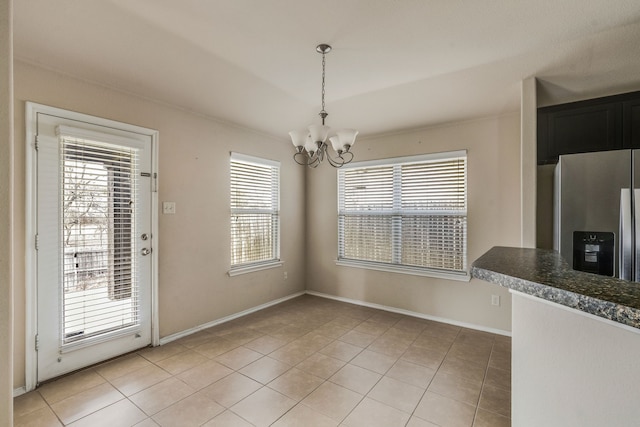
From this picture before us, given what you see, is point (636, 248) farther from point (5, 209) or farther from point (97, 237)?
point (97, 237)

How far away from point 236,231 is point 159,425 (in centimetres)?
233

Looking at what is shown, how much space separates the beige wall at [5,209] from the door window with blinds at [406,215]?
376cm

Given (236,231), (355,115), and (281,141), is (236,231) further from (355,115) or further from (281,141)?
(355,115)

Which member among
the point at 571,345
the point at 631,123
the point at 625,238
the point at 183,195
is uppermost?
the point at 631,123

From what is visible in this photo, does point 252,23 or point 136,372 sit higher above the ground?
point 252,23

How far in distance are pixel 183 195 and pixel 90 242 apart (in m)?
0.98

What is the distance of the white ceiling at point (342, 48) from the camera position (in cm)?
174

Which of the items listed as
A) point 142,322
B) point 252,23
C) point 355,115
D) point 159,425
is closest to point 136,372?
point 142,322

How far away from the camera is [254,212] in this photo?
4160 millimetres

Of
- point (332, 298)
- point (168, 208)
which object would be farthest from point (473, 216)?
point (168, 208)

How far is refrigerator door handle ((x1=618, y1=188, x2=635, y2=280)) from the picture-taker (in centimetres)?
206

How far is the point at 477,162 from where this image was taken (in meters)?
3.57

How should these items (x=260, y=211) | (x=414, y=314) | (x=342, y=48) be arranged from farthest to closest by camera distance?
(x=260, y=211)
(x=414, y=314)
(x=342, y=48)

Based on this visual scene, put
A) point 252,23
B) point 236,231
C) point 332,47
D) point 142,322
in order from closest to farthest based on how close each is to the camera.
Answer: point 252,23
point 332,47
point 142,322
point 236,231
